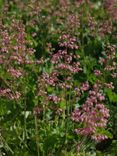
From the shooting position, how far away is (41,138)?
497 cm

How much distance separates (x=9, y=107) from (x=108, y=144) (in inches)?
45.0

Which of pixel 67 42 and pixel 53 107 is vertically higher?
pixel 67 42

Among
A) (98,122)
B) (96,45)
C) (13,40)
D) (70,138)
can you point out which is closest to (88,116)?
(98,122)

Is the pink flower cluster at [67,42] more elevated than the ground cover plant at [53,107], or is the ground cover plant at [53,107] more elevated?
the pink flower cluster at [67,42]

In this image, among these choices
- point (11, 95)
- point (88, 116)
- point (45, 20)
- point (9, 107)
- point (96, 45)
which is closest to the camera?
point (88, 116)

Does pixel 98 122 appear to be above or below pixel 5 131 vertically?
above

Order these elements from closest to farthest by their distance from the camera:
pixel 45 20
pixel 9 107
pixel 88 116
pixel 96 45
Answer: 1. pixel 88 116
2. pixel 9 107
3. pixel 96 45
4. pixel 45 20

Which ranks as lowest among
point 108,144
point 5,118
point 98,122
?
point 108,144

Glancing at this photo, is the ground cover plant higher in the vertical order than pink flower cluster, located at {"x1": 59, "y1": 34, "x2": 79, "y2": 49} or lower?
lower

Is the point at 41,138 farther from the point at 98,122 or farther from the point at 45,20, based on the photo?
the point at 45,20

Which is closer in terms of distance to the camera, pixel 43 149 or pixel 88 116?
pixel 88 116

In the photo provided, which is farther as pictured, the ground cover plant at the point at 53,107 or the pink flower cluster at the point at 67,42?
the pink flower cluster at the point at 67,42

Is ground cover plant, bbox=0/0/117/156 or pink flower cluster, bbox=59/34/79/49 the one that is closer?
ground cover plant, bbox=0/0/117/156

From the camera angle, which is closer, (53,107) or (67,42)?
(67,42)
